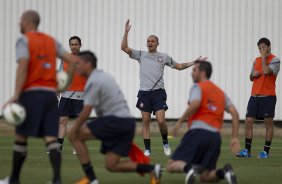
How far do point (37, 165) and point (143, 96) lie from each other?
3.82 m

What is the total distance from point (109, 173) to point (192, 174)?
275 centimetres

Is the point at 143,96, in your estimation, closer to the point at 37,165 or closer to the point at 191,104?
the point at 37,165

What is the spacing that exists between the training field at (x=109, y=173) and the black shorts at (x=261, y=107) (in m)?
0.82

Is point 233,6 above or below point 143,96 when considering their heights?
above

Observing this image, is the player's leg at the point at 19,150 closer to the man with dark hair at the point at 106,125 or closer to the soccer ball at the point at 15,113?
the soccer ball at the point at 15,113

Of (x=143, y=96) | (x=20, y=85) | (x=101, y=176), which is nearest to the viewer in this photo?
(x=20, y=85)

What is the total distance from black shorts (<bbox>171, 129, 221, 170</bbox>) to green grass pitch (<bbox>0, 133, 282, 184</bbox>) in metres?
0.89

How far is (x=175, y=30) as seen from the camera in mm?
25688

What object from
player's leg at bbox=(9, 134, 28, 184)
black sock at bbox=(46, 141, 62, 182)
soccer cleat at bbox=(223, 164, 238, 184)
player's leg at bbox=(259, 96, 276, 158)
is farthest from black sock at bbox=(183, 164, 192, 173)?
player's leg at bbox=(259, 96, 276, 158)

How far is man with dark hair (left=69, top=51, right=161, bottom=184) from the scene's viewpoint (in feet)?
35.7

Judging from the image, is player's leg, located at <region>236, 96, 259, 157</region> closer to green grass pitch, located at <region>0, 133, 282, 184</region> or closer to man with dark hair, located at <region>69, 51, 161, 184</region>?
green grass pitch, located at <region>0, 133, 282, 184</region>

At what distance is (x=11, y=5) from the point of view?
25.7 meters

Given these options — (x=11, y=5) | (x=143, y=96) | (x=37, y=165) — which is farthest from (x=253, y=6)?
(x=37, y=165)

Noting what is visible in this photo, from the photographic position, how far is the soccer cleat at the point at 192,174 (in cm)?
1081
